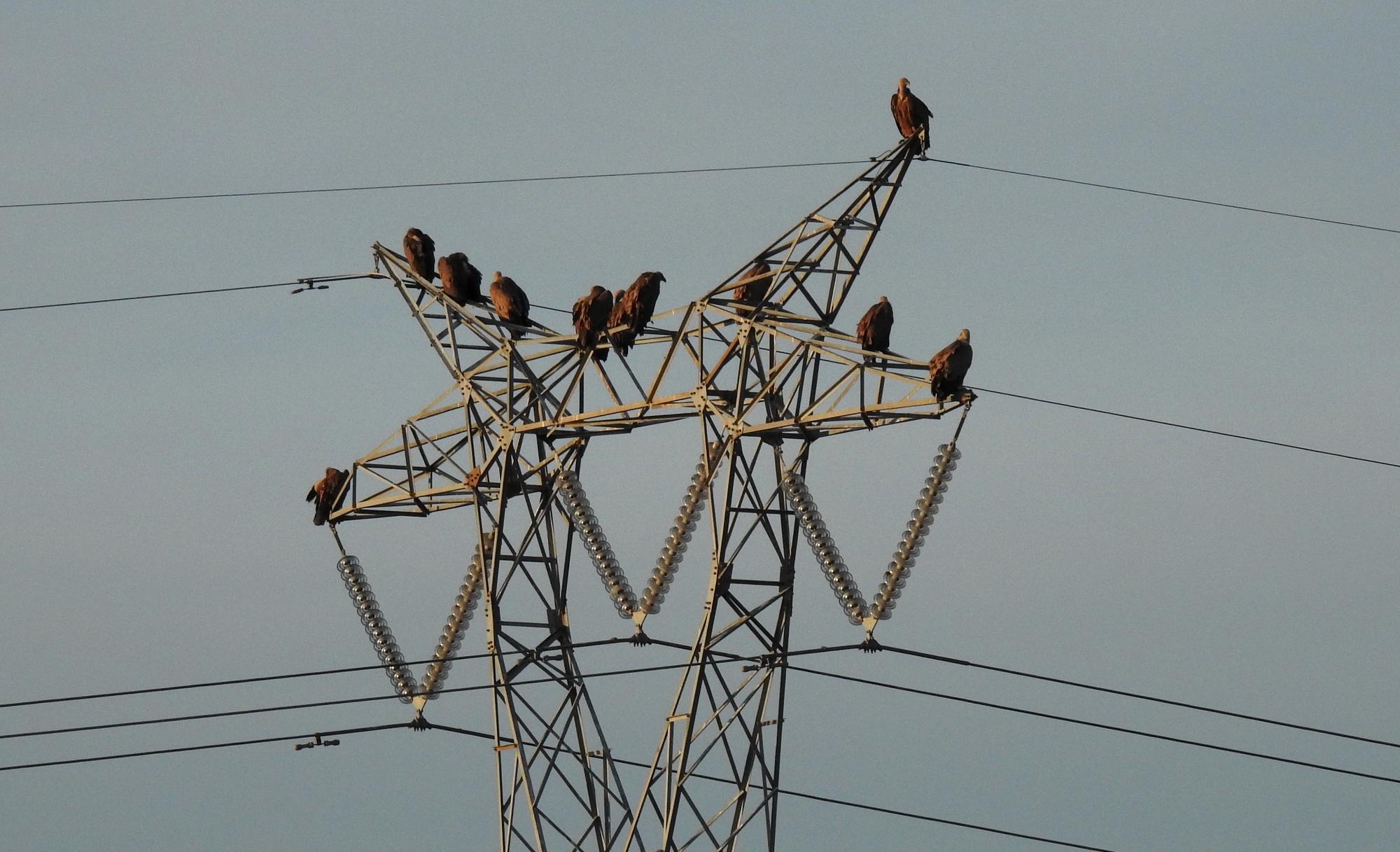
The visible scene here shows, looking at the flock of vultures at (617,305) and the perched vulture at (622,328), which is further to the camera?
the perched vulture at (622,328)

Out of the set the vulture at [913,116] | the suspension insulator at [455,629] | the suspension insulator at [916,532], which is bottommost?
the suspension insulator at [916,532]

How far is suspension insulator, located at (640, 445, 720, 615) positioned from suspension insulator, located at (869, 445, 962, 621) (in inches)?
107

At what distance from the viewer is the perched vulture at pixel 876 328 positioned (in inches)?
1197

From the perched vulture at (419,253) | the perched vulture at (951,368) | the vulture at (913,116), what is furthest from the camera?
the perched vulture at (419,253)

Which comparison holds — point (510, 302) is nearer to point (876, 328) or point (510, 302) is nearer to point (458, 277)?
point (458, 277)

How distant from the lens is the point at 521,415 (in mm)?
34562

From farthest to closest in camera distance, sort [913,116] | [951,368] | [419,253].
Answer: [419,253], [913,116], [951,368]

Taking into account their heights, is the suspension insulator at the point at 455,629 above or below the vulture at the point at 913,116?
below

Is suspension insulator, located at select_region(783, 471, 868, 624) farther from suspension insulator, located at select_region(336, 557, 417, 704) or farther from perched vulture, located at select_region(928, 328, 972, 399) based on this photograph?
suspension insulator, located at select_region(336, 557, 417, 704)

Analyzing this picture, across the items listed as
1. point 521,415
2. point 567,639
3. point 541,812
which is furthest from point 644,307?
point 541,812

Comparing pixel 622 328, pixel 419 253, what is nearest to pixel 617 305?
pixel 622 328

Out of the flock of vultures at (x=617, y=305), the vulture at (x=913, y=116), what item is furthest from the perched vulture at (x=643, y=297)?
the vulture at (x=913, y=116)

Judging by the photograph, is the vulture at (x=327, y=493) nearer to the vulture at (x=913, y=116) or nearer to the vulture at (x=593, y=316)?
the vulture at (x=593, y=316)

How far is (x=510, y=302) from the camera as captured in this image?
34.9m
